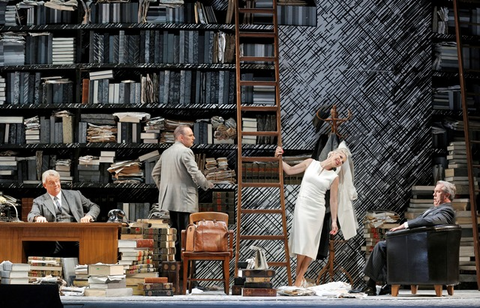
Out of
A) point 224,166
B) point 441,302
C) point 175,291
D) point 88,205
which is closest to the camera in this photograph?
point 441,302

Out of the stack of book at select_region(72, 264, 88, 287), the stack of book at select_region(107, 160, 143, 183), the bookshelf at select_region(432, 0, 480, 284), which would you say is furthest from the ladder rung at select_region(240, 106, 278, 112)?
Answer: the stack of book at select_region(72, 264, 88, 287)

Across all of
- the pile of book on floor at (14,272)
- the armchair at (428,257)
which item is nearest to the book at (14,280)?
the pile of book on floor at (14,272)

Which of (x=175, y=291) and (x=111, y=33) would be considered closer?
(x=175, y=291)

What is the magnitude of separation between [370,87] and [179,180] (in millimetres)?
A: 2643

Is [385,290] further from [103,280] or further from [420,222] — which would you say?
[103,280]

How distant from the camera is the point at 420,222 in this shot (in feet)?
28.6

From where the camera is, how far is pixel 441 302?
299 inches

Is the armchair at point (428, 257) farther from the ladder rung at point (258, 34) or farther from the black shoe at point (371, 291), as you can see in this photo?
the ladder rung at point (258, 34)

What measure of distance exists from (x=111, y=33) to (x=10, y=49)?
1.16 m

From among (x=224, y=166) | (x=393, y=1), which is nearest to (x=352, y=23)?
(x=393, y=1)

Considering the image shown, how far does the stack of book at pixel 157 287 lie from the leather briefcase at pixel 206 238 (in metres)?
0.47

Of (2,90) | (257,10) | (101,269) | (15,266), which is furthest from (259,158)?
(2,90)

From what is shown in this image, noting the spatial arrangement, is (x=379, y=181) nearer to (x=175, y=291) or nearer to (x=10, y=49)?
(x=175, y=291)

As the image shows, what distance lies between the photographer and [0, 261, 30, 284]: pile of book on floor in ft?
26.0
